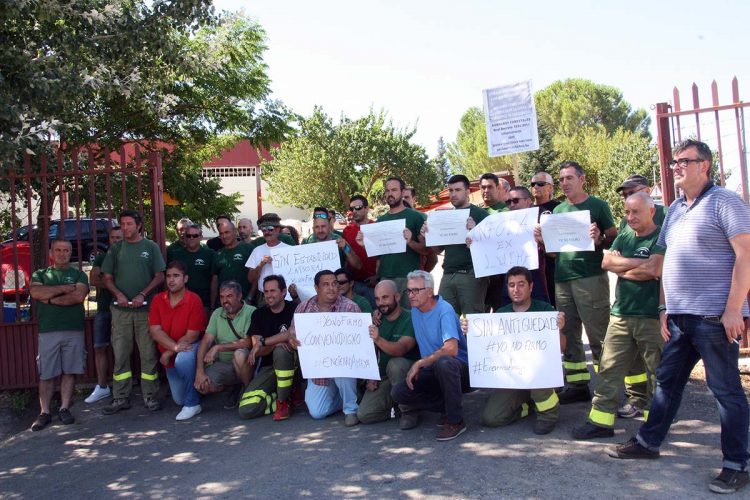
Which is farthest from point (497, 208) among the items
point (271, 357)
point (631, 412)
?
point (271, 357)

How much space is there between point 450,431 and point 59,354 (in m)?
4.20

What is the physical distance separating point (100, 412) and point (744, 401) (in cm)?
605

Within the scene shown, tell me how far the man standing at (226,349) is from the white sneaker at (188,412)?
218 millimetres

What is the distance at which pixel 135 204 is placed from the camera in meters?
12.0

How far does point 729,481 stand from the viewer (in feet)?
13.5

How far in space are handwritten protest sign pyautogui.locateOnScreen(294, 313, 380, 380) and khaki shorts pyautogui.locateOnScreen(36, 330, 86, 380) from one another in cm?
248

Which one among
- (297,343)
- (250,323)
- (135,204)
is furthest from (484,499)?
(135,204)

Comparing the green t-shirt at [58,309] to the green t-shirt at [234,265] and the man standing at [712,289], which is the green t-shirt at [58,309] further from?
the man standing at [712,289]

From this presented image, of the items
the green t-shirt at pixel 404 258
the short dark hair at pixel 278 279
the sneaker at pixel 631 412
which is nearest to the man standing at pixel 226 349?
the short dark hair at pixel 278 279

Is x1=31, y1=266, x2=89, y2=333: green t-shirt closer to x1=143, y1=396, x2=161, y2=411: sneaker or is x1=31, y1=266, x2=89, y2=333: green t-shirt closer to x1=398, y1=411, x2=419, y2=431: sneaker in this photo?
x1=143, y1=396, x2=161, y2=411: sneaker

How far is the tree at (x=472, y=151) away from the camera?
2178 inches

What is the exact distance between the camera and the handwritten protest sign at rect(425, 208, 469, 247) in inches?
266

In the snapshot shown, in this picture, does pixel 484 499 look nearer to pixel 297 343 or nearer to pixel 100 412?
pixel 297 343

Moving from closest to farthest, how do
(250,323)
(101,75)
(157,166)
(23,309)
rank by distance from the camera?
(250,323), (157,166), (23,309), (101,75)
